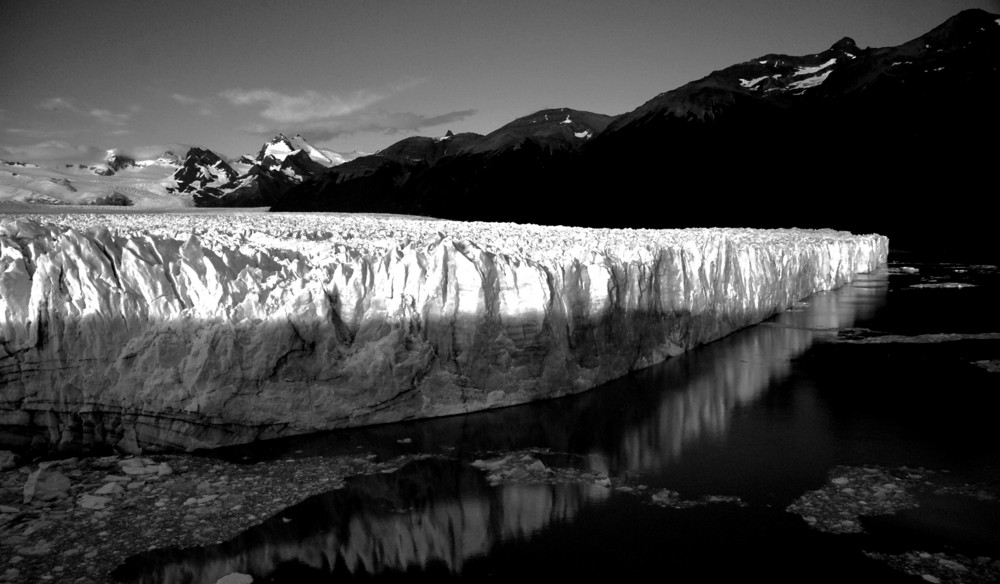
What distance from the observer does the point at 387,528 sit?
536cm

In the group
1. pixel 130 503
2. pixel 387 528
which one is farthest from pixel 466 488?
pixel 130 503

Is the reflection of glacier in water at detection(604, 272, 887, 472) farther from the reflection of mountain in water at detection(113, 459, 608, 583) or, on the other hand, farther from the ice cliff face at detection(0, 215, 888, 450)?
the reflection of mountain in water at detection(113, 459, 608, 583)

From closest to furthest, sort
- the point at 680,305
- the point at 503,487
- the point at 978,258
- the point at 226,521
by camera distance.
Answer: the point at 226,521 < the point at 503,487 < the point at 680,305 < the point at 978,258

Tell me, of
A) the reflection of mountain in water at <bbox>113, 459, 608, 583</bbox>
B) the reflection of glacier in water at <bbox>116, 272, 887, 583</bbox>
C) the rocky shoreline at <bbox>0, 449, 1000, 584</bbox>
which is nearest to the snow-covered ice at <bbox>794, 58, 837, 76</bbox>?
the reflection of glacier in water at <bbox>116, 272, 887, 583</bbox>

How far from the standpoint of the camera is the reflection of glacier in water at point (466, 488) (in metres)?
4.85

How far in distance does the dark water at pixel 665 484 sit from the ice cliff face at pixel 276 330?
0.39 metres

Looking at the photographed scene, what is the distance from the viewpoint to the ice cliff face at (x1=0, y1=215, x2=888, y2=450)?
21.5 ft

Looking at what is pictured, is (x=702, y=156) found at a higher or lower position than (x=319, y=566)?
higher

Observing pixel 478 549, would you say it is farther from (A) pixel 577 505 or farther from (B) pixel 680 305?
(B) pixel 680 305

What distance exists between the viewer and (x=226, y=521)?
5.22 meters

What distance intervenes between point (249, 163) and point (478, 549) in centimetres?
8713

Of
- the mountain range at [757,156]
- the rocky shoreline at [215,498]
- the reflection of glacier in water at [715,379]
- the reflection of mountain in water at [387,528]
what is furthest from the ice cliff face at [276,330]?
the mountain range at [757,156]

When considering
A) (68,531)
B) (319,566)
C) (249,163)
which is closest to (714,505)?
(319,566)

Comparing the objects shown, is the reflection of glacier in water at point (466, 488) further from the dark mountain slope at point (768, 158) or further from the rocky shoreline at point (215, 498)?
the dark mountain slope at point (768, 158)
